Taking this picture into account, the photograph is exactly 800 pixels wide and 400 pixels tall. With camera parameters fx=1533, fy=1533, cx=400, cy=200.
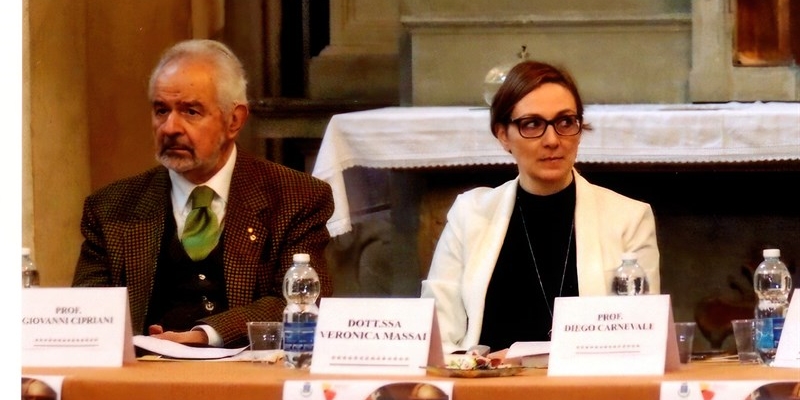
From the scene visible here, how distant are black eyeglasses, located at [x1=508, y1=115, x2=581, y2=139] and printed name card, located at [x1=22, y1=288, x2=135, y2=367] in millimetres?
1050

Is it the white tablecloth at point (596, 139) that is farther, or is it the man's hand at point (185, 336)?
the white tablecloth at point (596, 139)

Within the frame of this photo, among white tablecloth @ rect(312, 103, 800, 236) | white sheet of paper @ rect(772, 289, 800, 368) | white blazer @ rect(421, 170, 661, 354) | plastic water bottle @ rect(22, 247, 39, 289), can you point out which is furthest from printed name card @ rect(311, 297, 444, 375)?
white tablecloth @ rect(312, 103, 800, 236)

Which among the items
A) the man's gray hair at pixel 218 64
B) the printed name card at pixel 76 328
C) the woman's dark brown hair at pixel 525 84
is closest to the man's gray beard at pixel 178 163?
the man's gray hair at pixel 218 64

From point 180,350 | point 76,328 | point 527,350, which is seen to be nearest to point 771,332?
point 527,350

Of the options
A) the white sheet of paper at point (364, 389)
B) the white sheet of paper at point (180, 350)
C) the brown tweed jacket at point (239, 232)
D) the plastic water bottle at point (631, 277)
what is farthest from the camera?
the brown tweed jacket at point (239, 232)

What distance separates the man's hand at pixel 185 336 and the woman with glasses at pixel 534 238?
0.50 meters

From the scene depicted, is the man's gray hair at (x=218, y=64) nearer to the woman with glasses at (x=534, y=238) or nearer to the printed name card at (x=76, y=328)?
the woman with glasses at (x=534, y=238)

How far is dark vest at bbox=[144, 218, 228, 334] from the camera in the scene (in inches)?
134

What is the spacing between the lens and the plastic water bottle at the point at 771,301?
2586 mm

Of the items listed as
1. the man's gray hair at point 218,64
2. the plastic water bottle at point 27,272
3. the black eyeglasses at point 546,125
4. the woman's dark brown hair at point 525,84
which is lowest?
the plastic water bottle at point 27,272

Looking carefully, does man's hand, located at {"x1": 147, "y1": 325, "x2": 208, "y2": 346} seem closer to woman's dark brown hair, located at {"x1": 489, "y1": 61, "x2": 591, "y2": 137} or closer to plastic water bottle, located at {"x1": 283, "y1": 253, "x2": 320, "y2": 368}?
plastic water bottle, located at {"x1": 283, "y1": 253, "x2": 320, "y2": 368}

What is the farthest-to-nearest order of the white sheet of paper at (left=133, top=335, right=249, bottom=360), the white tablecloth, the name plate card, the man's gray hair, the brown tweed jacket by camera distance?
the white tablecloth
the man's gray hair
the brown tweed jacket
the white sheet of paper at (left=133, top=335, right=249, bottom=360)
the name plate card

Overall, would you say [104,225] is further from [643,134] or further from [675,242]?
[675,242]
